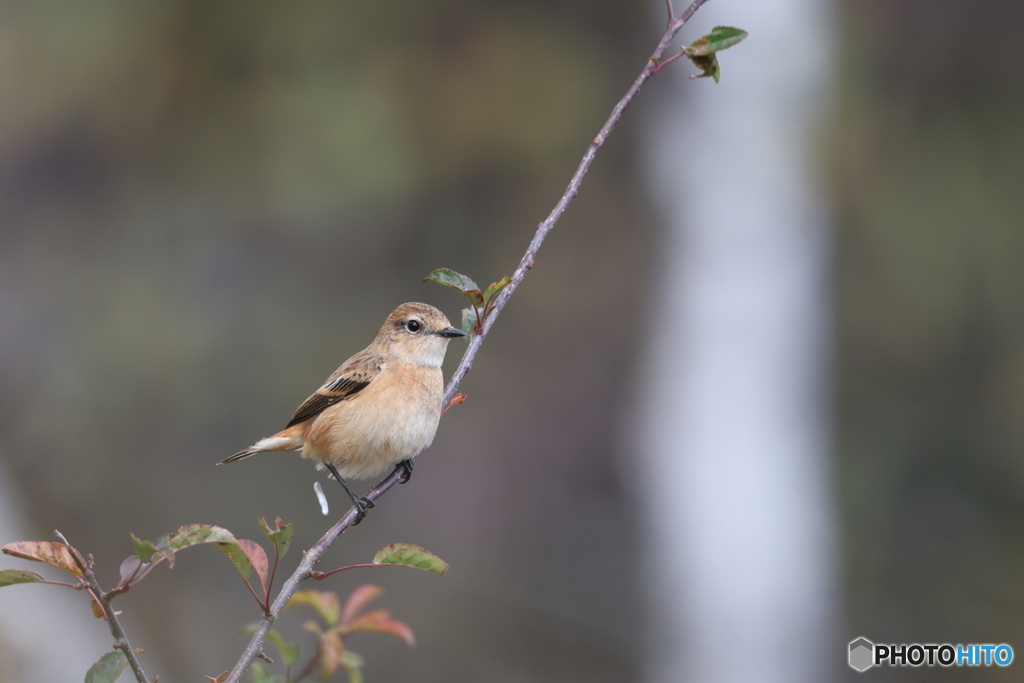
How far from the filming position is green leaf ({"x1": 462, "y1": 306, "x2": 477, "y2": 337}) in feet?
8.88

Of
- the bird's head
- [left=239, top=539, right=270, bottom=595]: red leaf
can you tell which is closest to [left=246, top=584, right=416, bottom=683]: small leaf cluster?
[left=239, top=539, right=270, bottom=595]: red leaf

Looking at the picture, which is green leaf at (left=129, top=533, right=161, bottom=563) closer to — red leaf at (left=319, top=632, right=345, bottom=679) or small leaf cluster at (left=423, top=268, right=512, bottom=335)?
red leaf at (left=319, top=632, right=345, bottom=679)

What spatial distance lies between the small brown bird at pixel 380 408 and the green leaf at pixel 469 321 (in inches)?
35.1

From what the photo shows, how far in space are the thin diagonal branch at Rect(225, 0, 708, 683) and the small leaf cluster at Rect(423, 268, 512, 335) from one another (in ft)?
0.07

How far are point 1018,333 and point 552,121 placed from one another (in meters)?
8.15

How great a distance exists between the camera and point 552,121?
508 inches

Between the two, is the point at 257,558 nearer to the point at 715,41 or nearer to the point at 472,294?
the point at 472,294

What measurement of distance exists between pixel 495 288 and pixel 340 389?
1.90m

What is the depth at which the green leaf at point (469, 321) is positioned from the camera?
2.71 metres

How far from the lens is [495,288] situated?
8.66 ft

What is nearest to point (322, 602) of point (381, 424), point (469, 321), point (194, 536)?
point (194, 536)

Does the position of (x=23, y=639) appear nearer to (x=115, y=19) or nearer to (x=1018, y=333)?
(x=115, y=19)

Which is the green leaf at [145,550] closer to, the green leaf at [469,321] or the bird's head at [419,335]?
the green leaf at [469,321]

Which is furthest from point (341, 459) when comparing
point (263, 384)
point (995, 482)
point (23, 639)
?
point (995, 482)
